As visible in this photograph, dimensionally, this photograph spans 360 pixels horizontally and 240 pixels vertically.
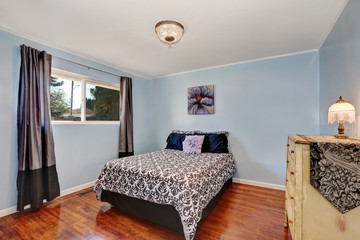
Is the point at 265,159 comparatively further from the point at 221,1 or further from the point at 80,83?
the point at 80,83

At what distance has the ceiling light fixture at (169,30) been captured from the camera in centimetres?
188

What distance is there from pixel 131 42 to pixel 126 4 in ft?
2.64

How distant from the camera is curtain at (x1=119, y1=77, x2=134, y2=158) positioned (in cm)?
353

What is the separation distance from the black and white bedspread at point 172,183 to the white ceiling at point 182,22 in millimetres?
1762

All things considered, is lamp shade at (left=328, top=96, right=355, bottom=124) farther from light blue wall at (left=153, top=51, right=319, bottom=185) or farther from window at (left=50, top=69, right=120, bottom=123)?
window at (left=50, top=69, right=120, bottom=123)

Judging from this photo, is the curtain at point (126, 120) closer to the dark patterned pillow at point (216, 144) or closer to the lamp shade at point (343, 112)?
the dark patterned pillow at point (216, 144)

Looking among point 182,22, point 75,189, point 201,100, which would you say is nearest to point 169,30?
point 182,22

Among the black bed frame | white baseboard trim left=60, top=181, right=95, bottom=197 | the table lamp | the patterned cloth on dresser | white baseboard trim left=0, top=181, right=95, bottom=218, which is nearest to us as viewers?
the patterned cloth on dresser

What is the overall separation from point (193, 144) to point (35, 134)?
2408 millimetres

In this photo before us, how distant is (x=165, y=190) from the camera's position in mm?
1759

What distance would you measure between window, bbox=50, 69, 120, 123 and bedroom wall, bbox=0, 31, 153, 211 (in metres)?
0.14

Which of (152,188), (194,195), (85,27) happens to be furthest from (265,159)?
(85,27)

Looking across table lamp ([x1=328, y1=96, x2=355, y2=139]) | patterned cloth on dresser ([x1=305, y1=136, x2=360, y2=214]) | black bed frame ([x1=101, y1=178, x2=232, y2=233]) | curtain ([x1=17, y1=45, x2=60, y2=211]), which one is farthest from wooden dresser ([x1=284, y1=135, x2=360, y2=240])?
curtain ([x1=17, y1=45, x2=60, y2=211])

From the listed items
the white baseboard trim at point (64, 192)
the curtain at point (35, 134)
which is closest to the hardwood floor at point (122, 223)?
the white baseboard trim at point (64, 192)
